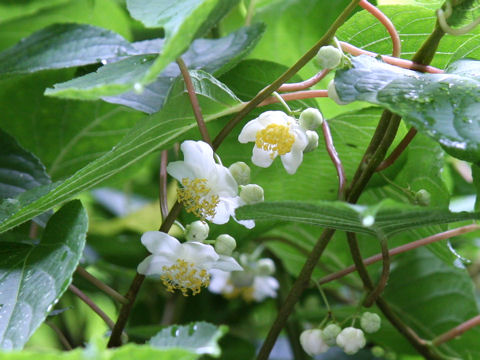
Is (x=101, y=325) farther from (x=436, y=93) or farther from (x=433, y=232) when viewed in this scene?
(x=436, y=93)

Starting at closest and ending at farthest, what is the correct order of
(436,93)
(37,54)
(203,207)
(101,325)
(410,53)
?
(436,93), (203,207), (410,53), (37,54), (101,325)

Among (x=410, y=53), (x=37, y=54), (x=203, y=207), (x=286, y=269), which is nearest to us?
(x=203, y=207)

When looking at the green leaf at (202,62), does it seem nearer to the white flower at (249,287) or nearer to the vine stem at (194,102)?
the vine stem at (194,102)

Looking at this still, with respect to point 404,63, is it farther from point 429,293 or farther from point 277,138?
point 429,293

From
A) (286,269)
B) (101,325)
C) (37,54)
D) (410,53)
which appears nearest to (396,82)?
(410,53)

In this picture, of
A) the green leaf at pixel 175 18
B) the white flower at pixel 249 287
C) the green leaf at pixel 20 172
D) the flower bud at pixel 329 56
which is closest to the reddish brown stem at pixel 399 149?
the flower bud at pixel 329 56

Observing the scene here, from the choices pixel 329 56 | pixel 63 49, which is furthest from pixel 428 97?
pixel 63 49
